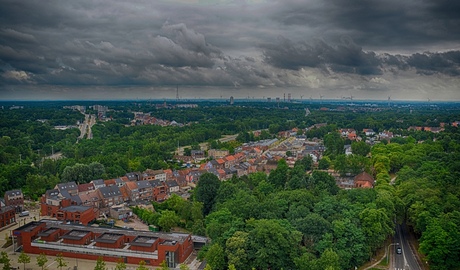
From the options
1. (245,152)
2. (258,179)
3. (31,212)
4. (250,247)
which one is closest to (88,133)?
(245,152)

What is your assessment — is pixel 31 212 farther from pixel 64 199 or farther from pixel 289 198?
pixel 289 198

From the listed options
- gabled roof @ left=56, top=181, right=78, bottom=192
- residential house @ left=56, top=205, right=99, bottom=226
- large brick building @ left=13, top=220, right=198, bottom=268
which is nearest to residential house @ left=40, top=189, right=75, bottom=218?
residential house @ left=56, top=205, right=99, bottom=226

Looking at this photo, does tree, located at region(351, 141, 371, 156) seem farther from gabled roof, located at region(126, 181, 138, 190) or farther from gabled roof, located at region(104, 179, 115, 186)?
gabled roof, located at region(104, 179, 115, 186)

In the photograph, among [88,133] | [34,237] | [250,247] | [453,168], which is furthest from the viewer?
[88,133]

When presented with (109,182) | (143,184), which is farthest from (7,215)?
(143,184)

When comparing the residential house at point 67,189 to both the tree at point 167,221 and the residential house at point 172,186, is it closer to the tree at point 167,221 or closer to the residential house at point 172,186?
the residential house at point 172,186

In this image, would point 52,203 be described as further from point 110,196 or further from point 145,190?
point 145,190
